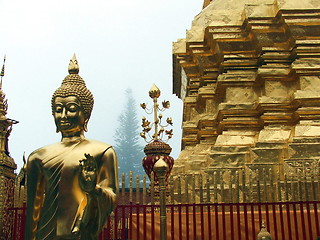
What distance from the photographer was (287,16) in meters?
7.84

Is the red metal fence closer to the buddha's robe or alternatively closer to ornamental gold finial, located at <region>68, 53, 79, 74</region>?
the buddha's robe

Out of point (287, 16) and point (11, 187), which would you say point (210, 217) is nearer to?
point (11, 187)

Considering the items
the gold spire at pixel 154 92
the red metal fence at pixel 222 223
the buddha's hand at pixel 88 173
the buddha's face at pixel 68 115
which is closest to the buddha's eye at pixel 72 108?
the buddha's face at pixel 68 115

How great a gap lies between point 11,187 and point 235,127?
397 centimetres

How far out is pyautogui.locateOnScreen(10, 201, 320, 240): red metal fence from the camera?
215 inches

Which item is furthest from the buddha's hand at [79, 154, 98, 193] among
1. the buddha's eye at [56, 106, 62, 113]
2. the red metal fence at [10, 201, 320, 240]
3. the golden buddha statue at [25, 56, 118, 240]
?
the red metal fence at [10, 201, 320, 240]

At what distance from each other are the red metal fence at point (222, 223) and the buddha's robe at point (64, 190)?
171cm

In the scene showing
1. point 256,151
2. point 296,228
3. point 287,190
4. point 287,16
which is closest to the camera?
point 296,228

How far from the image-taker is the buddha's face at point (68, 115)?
391 centimetres

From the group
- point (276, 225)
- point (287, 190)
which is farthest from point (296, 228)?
point (287, 190)

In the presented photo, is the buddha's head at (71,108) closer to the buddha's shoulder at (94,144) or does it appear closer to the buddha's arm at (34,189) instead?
the buddha's shoulder at (94,144)

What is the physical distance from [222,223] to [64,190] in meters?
2.58

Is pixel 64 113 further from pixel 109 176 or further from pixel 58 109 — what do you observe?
pixel 109 176

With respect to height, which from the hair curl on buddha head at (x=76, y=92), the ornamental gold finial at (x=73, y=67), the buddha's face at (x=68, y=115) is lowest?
the buddha's face at (x=68, y=115)
